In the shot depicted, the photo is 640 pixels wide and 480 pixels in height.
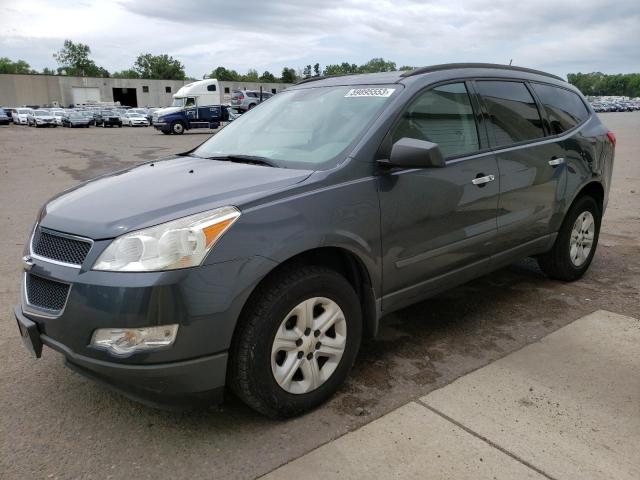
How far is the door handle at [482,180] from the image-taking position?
11.6 feet

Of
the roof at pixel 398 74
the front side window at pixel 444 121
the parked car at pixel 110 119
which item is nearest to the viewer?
the front side window at pixel 444 121

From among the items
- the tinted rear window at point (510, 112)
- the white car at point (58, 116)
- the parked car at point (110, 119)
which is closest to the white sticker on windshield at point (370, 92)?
the tinted rear window at point (510, 112)

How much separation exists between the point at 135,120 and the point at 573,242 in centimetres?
4670

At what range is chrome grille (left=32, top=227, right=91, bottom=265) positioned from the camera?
8.04ft

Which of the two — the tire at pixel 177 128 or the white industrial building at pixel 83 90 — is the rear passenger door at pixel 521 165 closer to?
the tire at pixel 177 128

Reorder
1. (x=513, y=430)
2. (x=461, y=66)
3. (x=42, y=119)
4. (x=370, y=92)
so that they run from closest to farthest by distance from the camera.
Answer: (x=513, y=430) → (x=370, y=92) → (x=461, y=66) → (x=42, y=119)

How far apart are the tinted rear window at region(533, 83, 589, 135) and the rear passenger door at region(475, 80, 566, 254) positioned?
→ 18 cm

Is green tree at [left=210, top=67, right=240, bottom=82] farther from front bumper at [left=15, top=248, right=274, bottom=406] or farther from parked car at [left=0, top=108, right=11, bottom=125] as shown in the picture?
front bumper at [left=15, top=248, right=274, bottom=406]

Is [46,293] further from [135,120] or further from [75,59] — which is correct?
[75,59]

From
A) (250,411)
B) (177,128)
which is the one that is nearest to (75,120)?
(177,128)

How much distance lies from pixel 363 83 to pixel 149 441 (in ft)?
8.10

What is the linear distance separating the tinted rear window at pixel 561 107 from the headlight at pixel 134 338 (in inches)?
137

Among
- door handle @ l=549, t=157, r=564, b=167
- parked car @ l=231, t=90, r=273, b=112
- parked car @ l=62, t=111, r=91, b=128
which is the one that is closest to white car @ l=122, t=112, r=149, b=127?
parked car @ l=62, t=111, r=91, b=128

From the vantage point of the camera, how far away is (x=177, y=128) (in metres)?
32.6
